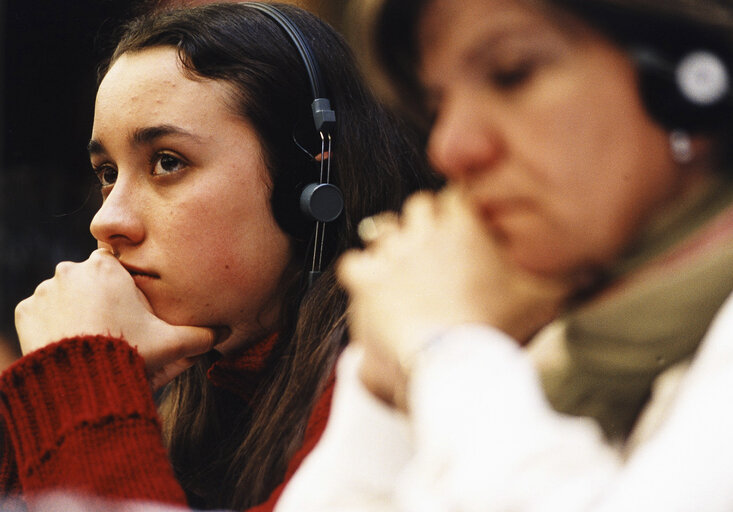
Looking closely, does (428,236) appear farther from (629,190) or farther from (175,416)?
(175,416)

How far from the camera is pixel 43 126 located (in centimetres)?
84

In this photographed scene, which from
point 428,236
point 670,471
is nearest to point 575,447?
point 670,471

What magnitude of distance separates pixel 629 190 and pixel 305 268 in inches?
13.5

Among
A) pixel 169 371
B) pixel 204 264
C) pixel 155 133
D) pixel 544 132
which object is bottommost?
pixel 169 371

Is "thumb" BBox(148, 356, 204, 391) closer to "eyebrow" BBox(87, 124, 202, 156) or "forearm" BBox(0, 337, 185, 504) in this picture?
"forearm" BBox(0, 337, 185, 504)

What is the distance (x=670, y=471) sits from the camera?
0.40 m

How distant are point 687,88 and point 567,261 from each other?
122mm

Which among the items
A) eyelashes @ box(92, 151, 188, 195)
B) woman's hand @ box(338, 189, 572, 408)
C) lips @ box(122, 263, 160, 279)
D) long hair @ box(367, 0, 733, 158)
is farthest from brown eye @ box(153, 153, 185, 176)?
long hair @ box(367, 0, 733, 158)

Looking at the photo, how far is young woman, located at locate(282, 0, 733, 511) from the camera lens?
430mm

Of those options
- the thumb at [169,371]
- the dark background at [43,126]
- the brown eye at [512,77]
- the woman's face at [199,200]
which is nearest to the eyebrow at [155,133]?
the woman's face at [199,200]

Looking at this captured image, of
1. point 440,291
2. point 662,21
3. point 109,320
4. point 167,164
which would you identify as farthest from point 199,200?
point 662,21

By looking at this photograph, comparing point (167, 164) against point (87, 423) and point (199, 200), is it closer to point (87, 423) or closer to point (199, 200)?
point (199, 200)

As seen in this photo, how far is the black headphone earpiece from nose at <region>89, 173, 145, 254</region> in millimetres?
485

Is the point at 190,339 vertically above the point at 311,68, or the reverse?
the point at 311,68
